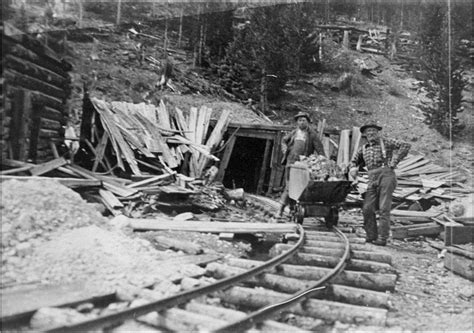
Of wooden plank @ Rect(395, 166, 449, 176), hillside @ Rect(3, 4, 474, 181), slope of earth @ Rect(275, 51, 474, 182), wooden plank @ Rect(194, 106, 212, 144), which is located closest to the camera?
wooden plank @ Rect(194, 106, 212, 144)

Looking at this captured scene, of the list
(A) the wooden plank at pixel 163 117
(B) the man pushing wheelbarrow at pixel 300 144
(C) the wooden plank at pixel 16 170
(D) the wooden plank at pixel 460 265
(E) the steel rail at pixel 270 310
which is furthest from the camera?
(A) the wooden plank at pixel 163 117

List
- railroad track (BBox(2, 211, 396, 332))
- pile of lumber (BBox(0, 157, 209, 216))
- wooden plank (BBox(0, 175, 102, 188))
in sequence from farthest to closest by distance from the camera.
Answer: wooden plank (BBox(0, 175, 102, 188)) < pile of lumber (BBox(0, 157, 209, 216)) < railroad track (BBox(2, 211, 396, 332))

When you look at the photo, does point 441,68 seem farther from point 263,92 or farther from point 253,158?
point 253,158

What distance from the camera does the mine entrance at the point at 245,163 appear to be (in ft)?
44.6

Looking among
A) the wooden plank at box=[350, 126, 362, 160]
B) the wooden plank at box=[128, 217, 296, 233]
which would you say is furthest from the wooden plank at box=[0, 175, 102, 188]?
the wooden plank at box=[350, 126, 362, 160]

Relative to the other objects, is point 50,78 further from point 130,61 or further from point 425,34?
point 425,34

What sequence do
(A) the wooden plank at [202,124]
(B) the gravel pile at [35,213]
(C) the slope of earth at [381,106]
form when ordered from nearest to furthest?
(B) the gravel pile at [35,213]
(A) the wooden plank at [202,124]
(C) the slope of earth at [381,106]

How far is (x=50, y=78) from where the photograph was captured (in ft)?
21.4

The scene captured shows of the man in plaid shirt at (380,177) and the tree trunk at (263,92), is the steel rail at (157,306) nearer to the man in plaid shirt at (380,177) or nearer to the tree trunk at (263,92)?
the man in plaid shirt at (380,177)

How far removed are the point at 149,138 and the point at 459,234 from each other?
611 cm

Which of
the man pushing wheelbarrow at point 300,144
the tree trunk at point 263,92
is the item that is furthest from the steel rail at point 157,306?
the tree trunk at point 263,92

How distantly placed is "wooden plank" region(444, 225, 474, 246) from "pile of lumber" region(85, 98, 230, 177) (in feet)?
16.8

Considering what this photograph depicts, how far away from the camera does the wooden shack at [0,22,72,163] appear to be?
472 cm

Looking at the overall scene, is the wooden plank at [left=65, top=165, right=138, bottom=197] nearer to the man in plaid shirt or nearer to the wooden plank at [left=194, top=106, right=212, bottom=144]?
the man in plaid shirt
